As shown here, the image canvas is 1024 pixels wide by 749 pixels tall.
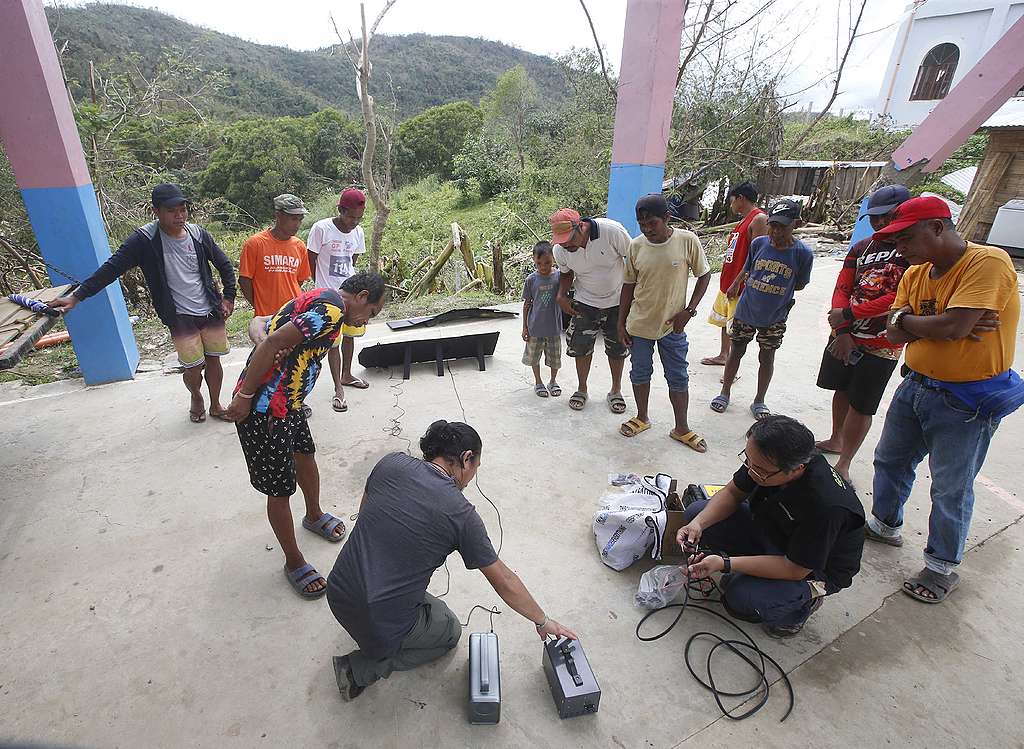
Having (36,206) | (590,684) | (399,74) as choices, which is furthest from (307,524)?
(399,74)

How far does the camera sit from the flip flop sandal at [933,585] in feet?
7.63

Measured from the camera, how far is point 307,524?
2773 millimetres

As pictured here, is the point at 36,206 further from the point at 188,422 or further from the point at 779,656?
the point at 779,656

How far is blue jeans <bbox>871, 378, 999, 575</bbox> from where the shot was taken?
7.22 ft

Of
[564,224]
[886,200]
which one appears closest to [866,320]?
[886,200]

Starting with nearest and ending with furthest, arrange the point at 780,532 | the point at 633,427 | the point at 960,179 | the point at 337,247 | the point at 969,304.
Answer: the point at 969,304
the point at 780,532
the point at 633,427
the point at 337,247
the point at 960,179

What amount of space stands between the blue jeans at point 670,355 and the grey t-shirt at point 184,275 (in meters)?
3.03

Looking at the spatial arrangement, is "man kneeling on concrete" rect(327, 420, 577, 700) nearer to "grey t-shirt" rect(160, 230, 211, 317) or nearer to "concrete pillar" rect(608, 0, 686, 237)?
"grey t-shirt" rect(160, 230, 211, 317)

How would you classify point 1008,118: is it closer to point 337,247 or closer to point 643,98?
point 643,98

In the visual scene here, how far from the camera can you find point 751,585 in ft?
7.03

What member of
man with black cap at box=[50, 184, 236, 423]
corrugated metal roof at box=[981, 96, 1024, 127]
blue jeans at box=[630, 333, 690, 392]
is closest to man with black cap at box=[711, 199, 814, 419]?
blue jeans at box=[630, 333, 690, 392]

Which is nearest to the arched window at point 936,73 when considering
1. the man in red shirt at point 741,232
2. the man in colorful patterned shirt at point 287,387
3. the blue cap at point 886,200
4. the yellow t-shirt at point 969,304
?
the man in red shirt at point 741,232

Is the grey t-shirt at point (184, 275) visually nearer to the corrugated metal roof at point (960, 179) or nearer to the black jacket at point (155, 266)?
the black jacket at point (155, 266)

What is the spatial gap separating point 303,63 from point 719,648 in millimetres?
57481
